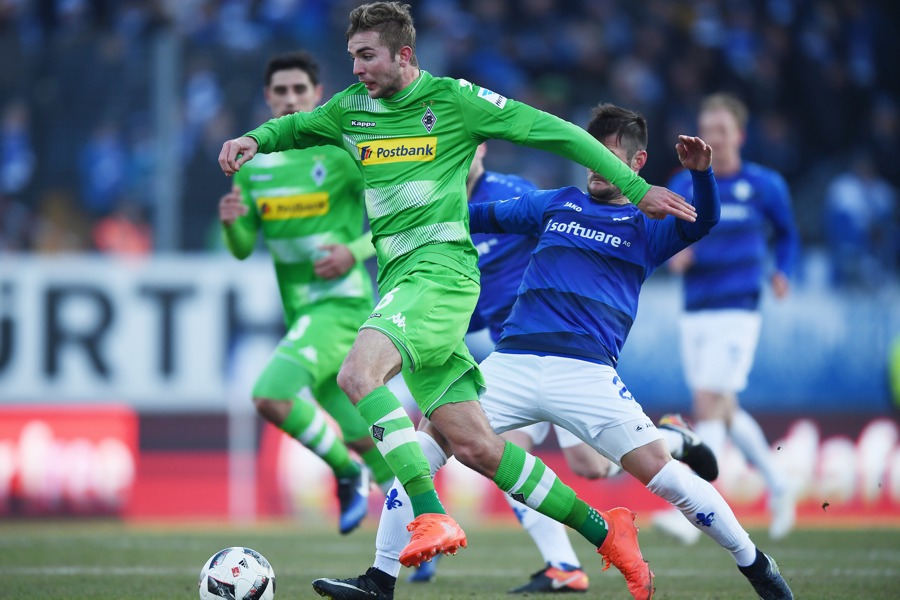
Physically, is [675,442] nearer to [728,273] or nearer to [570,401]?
[570,401]

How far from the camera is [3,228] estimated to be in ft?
41.5

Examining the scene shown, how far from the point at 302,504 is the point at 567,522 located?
22.3 feet

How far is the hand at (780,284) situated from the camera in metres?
8.88

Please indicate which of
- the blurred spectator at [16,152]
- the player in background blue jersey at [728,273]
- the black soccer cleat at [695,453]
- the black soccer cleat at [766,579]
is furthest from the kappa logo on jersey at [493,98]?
the blurred spectator at [16,152]

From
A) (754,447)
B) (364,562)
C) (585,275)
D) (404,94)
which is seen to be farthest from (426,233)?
(754,447)

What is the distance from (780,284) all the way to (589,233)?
12.3 feet

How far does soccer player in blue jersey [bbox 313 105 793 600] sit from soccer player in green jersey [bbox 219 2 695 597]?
0.69 ft

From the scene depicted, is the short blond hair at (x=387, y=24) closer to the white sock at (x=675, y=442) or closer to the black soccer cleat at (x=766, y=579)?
the white sock at (x=675, y=442)

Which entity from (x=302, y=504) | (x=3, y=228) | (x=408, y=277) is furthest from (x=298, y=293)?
(x=3, y=228)

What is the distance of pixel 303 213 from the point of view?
766 cm

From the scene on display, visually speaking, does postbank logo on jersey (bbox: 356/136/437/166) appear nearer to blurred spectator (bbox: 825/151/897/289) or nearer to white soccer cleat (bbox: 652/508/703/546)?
white soccer cleat (bbox: 652/508/703/546)

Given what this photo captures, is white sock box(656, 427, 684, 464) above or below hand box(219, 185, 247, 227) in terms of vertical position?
below

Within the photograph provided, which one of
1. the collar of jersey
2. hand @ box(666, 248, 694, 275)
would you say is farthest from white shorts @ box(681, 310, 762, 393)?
the collar of jersey

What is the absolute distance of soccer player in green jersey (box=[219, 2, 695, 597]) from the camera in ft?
16.5
